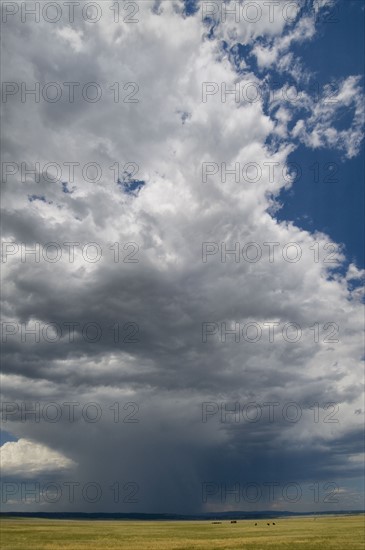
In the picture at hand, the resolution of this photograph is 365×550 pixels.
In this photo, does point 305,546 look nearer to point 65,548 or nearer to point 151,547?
point 151,547

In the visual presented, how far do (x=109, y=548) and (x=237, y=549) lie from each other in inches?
641

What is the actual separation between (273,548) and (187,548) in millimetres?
11442

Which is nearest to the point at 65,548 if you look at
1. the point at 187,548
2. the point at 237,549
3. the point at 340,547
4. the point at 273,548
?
the point at 187,548

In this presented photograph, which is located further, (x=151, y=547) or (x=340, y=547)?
(x=151, y=547)

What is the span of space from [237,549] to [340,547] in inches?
474

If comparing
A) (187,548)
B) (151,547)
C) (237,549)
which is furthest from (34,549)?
(237,549)

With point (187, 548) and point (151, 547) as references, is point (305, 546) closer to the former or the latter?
point (187, 548)

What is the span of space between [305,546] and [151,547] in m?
19.7

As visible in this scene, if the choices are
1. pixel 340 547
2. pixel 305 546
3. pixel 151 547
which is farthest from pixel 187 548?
pixel 340 547

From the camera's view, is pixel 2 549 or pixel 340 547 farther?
pixel 2 549

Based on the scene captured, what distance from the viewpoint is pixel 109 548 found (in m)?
58.7

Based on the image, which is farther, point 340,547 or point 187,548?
point 187,548

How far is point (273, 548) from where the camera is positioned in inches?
2168

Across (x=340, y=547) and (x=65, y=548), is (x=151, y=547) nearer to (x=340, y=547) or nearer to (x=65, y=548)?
(x=65, y=548)
